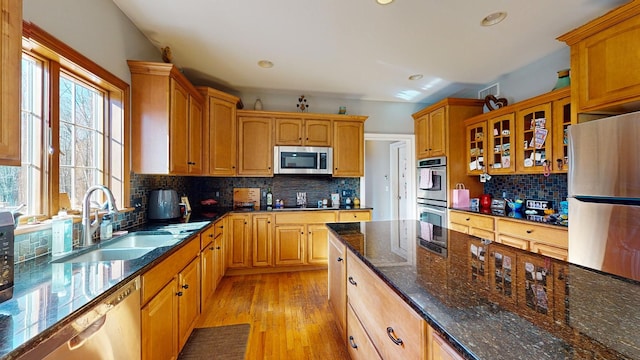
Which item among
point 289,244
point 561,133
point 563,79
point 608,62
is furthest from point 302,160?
point 608,62

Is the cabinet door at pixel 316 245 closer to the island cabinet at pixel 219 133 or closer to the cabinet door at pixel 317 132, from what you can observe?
the cabinet door at pixel 317 132

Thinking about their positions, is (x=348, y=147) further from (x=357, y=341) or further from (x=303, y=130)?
(x=357, y=341)

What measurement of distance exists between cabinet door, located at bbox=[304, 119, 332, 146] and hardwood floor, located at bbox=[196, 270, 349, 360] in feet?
5.93

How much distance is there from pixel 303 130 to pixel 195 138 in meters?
1.44

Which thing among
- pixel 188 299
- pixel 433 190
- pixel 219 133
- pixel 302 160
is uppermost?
pixel 219 133

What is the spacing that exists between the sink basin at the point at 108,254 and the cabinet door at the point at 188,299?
12.1 inches

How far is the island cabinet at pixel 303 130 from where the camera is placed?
3.78 metres

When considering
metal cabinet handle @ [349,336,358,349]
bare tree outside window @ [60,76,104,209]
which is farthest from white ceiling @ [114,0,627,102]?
metal cabinet handle @ [349,336,358,349]

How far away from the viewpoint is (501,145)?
123 inches

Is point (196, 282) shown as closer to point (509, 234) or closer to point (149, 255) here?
point (149, 255)

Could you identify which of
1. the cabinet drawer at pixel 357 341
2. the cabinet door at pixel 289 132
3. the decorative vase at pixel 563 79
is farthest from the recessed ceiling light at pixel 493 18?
the cabinet drawer at pixel 357 341

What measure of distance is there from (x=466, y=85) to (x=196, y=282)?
4.00 metres

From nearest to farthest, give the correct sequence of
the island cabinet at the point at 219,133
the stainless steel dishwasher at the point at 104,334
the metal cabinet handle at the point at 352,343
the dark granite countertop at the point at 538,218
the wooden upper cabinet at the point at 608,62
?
the stainless steel dishwasher at the point at 104,334 → the metal cabinet handle at the point at 352,343 → the wooden upper cabinet at the point at 608,62 → the dark granite countertop at the point at 538,218 → the island cabinet at the point at 219,133

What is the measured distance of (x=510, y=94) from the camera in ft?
10.9
